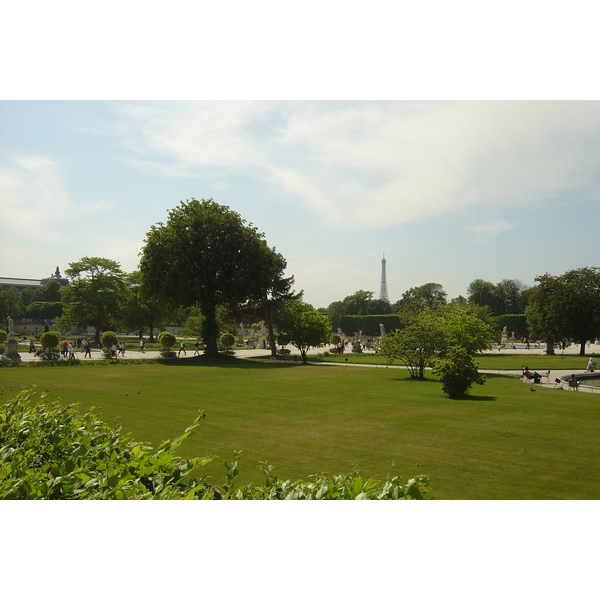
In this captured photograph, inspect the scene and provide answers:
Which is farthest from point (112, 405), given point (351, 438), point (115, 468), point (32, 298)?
point (32, 298)

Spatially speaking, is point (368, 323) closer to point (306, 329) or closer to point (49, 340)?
point (306, 329)

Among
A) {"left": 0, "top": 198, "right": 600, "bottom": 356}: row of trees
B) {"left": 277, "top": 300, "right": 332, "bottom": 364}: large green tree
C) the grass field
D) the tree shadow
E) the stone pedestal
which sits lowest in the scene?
the grass field

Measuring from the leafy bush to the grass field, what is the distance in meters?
0.46

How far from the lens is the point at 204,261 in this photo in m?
34.6

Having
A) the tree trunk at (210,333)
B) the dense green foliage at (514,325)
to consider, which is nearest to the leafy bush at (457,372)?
the tree trunk at (210,333)

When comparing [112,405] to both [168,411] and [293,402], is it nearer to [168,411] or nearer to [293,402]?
[168,411]

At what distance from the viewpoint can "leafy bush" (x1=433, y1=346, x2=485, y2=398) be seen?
53.2ft

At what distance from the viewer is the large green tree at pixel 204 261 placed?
34.3 meters

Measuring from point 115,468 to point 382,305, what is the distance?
309 feet

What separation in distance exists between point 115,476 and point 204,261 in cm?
3220

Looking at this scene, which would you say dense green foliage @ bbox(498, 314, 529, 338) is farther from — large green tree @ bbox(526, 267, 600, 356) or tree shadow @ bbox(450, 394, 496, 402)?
tree shadow @ bbox(450, 394, 496, 402)

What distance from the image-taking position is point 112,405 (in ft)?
46.4

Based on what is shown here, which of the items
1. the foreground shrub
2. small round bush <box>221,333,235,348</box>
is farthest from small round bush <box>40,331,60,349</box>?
the foreground shrub

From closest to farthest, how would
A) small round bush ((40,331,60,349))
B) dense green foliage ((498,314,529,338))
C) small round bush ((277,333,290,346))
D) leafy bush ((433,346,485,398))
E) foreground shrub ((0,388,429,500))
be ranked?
foreground shrub ((0,388,429,500)), leafy bush ((433,346,485,398)), small round bush ((277,333,290,346)), small round bush ((40,331,60,349)), dense green foliage ((498,314,529,338))
